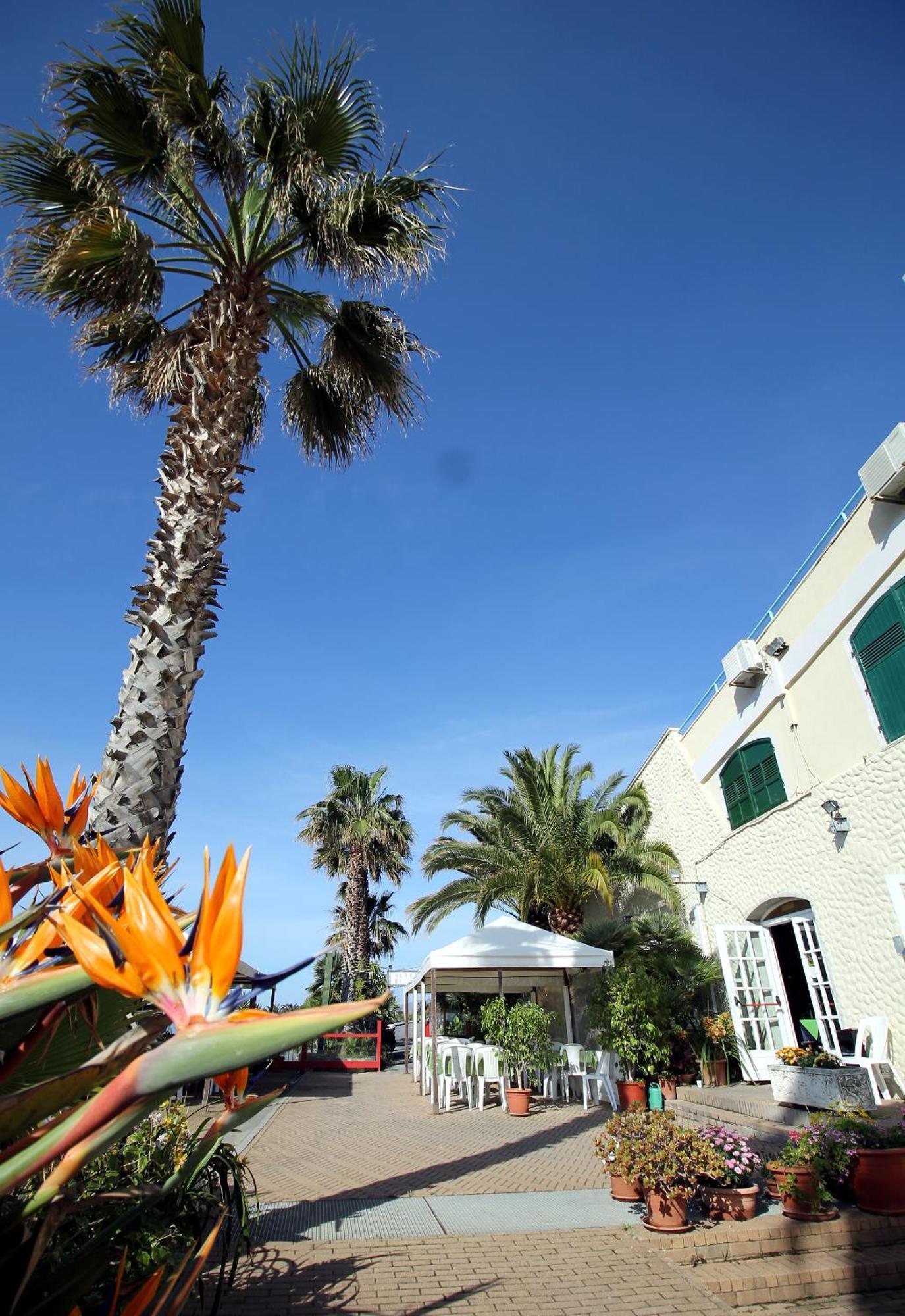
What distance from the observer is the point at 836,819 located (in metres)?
10.8

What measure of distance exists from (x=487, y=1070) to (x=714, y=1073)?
155 inches

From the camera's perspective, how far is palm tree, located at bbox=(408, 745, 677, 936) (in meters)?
16.6

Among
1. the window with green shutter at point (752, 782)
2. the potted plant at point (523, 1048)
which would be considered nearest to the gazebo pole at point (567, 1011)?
the potted plant at point (523, 1048)

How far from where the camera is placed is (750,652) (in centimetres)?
1403

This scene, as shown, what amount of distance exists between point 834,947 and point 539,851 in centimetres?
713

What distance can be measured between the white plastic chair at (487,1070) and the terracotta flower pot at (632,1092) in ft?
7.64

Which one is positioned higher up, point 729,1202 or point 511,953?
point 511,953

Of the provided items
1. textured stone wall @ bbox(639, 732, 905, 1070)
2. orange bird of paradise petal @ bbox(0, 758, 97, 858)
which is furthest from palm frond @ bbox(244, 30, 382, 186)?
textured stone wall @ bbox(639, 732, 905, 1070)

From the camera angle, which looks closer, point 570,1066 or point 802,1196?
point 802,1196

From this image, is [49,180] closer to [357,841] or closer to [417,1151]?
[417,1151]

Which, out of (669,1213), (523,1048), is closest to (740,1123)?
(669,1213)

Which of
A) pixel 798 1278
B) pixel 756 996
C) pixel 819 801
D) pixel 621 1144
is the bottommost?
pixel 798 1278

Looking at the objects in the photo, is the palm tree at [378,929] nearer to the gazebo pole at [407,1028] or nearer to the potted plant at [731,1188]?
the gazebo pole at [407,1028]

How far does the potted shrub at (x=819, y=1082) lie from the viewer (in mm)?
8000
